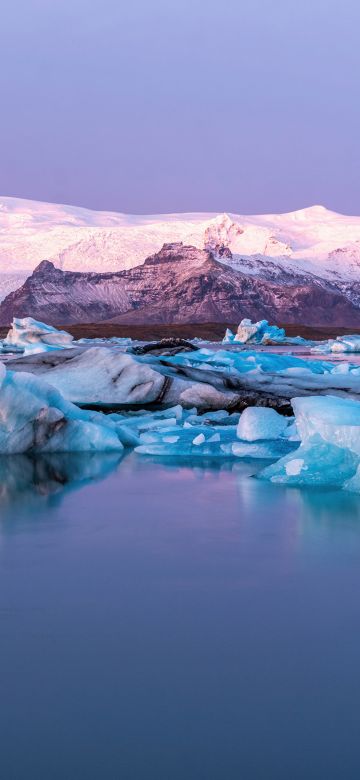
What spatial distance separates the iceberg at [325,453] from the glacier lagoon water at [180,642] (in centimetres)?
96

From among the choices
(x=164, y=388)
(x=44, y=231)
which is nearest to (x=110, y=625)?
(x=164, y=388)

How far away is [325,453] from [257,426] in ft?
7.83

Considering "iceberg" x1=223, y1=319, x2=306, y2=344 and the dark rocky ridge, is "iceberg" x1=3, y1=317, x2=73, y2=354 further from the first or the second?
the dark rocky ridge

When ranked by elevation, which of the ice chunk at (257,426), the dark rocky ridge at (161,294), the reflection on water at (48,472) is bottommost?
the reflection on water at (48,472)

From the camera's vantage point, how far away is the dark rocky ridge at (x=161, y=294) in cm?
17538

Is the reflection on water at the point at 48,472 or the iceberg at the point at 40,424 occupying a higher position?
the iceberg at the point at 40,424

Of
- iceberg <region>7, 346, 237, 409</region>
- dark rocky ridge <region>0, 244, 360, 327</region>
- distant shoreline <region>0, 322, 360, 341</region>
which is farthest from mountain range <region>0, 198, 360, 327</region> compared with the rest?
iceberg <region>7, 346, 237, 409</region>

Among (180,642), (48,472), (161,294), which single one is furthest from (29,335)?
(161,294)

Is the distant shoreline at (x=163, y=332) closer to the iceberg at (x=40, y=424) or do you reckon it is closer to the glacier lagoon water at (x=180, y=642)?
the iceberg at (x=40, y=424)

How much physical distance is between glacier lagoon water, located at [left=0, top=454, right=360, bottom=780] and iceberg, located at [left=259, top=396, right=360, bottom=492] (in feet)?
3.16

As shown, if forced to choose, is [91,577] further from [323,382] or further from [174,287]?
[174,287]

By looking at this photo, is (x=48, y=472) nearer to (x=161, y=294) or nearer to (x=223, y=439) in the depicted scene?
(x=223, y=439)

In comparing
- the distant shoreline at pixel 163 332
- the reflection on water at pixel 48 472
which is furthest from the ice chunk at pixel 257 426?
the distant shoreline at pixel 163 332

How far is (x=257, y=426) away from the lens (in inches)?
386
